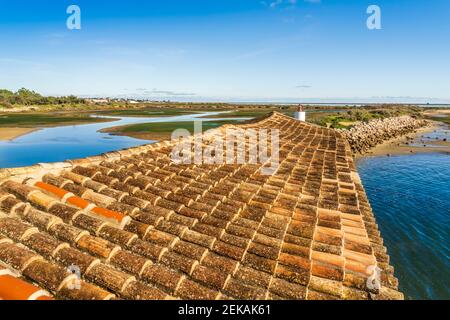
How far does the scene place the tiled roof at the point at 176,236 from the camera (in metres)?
2.49

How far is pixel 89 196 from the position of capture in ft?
12.7

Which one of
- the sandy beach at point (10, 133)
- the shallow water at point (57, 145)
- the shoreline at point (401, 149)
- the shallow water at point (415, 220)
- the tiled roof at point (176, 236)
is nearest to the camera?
the tiled roof at point (176, 236)

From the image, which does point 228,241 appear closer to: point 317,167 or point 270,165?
point 270,165

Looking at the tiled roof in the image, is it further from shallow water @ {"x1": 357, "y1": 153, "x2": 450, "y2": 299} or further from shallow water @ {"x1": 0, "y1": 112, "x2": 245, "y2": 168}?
shallow water @ {"x1": 0, "y1": 112, "x2": 245, "y2": 168}

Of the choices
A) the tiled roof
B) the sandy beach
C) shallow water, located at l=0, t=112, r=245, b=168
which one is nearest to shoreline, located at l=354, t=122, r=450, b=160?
the tiled roof

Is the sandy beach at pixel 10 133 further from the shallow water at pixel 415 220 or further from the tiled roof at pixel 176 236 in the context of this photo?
the shallow water at pixel 415 220

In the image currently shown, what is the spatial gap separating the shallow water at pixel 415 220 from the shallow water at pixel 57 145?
25.0 m

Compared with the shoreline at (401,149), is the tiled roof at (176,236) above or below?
above

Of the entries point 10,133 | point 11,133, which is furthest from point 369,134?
point 10,133

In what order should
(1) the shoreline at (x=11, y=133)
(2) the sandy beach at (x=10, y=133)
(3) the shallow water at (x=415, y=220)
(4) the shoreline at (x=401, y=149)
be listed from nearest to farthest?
(3) the shallow water at (x=415, y=220), (4) the shoreline at (x=401, y=149), (1) the shoreline at (x=11, y=133), (2) the sandy beach at (x=10, y=133)

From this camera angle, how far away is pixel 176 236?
3.22 meters

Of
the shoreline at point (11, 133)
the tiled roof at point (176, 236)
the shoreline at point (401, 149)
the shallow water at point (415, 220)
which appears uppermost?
the shoreline at point (11, 133)

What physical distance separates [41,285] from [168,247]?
48.6 inches

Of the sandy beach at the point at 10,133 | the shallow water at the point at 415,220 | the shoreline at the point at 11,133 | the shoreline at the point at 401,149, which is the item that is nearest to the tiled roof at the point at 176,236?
the shallow water at the point at 415,220
